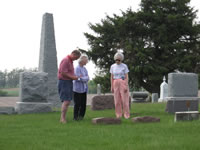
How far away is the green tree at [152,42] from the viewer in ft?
92.2

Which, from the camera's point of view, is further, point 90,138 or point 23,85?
point 23,85

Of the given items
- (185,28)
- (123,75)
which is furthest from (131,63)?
(123,75)

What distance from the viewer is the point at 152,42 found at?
1186 inches

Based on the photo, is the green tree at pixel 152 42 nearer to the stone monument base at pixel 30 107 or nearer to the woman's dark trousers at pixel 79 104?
the stone monument base at pixel 30 107

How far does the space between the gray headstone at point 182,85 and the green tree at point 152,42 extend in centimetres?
1542

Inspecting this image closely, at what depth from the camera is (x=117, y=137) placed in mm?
5250

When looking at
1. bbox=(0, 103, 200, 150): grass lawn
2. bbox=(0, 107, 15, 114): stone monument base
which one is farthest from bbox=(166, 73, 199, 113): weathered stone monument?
bbox=(0, 107, 15, 114): stone monument base

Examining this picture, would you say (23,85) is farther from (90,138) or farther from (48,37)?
(90,138)

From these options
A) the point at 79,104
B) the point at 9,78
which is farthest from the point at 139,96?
the point at 9,78

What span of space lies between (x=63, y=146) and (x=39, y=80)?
793cm

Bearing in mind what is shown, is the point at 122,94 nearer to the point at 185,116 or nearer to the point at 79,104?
the point at 79,104

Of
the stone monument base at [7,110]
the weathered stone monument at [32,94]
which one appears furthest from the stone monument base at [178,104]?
the stone monument base at [7,110]

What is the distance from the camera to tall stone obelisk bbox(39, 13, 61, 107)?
17.7m

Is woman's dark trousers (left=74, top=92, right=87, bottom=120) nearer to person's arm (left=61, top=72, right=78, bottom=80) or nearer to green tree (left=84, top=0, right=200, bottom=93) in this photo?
person's arm (left=61, top=72, right=78, bottom=80)
